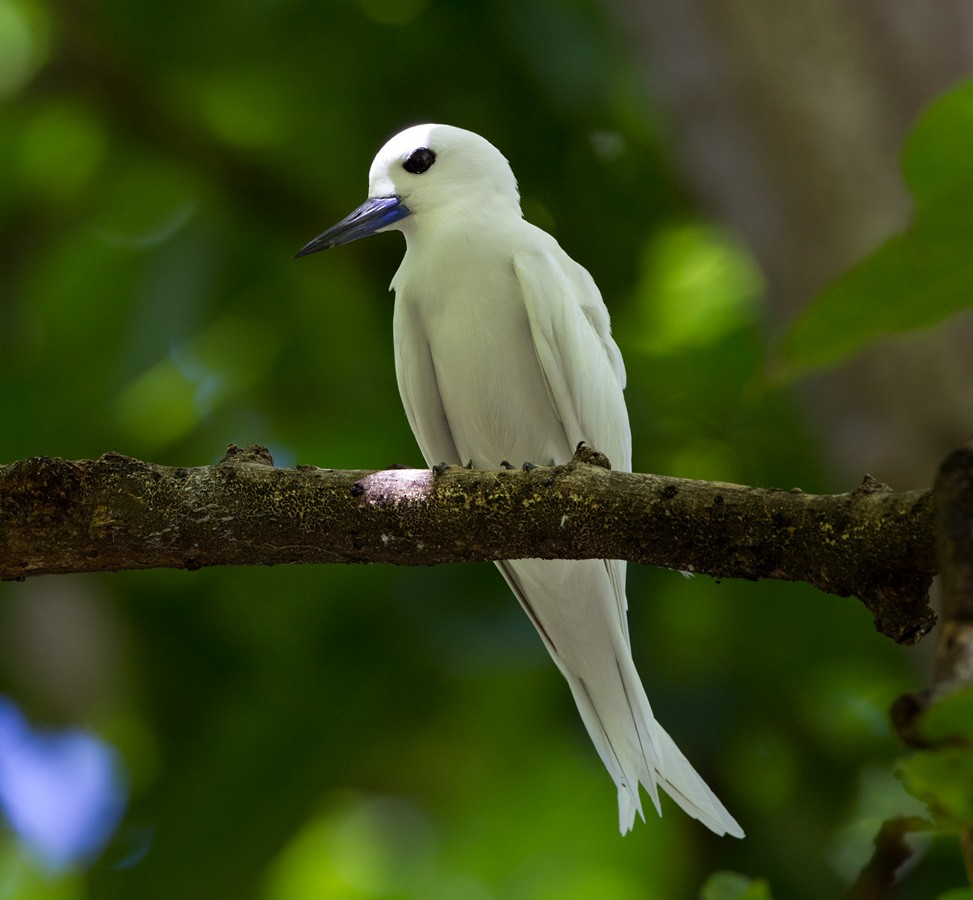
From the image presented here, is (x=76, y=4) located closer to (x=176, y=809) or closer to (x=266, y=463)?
(x=176, y=809)

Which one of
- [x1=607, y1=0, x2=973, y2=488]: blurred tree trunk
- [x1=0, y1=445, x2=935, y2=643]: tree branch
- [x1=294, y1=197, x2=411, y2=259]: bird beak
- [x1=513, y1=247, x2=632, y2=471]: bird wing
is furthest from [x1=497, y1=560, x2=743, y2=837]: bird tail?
[x1=0, y1=445, x2=935, y2=643]: tree branch

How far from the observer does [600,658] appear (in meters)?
4.11

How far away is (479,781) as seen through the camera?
19.7 feet

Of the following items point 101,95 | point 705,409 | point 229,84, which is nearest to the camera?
point 705,409

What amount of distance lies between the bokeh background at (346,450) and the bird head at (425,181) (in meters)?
0.79

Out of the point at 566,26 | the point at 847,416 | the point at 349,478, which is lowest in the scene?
the point at 349,478

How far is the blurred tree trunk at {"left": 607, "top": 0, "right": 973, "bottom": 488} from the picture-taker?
3.27 meters

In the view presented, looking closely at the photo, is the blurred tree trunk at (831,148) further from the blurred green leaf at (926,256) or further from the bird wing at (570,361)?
the blurred green leaf at (926,256)

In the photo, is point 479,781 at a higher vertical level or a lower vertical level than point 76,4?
lower

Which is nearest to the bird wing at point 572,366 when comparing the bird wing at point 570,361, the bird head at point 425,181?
the bird wing at point 570,361

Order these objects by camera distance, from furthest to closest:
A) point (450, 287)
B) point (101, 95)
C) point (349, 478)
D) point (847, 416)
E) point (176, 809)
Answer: point (101, 95) → point (176, 809) → point (450, 287) → point (847, 416) → point (349, 478)

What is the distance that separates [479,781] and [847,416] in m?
3.13

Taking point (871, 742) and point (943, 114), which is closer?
point (943, 114)

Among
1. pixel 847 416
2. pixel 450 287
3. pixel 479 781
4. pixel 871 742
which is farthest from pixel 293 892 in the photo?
pixel 847 416
